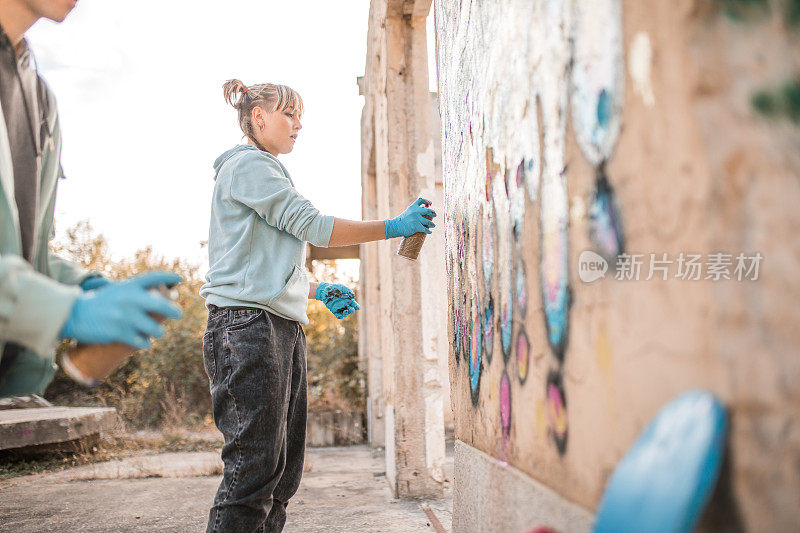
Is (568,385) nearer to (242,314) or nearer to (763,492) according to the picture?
(763,492)

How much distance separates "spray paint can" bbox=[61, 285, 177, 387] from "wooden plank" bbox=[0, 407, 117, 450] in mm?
4408

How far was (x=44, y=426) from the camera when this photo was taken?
5031mm

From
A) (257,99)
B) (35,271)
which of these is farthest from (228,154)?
(35,271)

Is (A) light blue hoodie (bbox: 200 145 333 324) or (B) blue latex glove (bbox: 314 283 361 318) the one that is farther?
(B) blue latex glove (bbox: 314 283 361 318)

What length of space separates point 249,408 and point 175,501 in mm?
2237

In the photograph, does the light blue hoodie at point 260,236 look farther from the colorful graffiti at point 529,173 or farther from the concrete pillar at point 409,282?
the concrete pillar at point 409,282

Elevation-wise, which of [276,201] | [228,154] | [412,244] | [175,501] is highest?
[228,154]

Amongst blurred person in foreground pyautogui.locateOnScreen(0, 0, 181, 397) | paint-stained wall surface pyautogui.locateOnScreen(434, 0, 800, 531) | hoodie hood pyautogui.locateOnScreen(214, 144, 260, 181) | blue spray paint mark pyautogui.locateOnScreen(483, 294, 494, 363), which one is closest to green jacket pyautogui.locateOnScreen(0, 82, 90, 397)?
blurred person in foreground pyautogui.locateOnScreen(0, 0, 181, 397)

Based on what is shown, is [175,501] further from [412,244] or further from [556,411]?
[556,411]

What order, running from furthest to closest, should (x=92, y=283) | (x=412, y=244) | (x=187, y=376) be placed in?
1. (x=187, y=376)
2. (x=412, y=244)
3. (x=92, y=283)

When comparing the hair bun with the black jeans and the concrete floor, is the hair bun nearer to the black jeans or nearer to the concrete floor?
the black jeans

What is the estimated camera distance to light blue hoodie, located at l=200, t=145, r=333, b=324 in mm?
1976

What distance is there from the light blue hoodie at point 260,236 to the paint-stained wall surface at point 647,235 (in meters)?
0.76

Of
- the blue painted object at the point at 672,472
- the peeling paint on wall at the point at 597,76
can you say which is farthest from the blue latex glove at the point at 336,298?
the blue painted object at the point at 672,472
